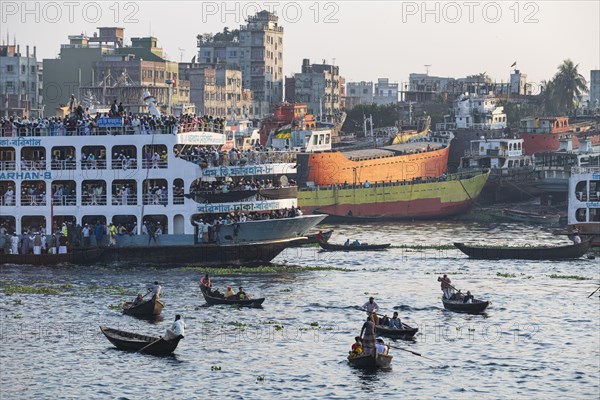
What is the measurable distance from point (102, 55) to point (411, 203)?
64.2m

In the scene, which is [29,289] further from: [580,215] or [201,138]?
[580,215]

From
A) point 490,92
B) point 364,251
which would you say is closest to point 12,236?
point 364,251

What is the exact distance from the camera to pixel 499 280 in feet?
251

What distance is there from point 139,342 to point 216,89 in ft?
448

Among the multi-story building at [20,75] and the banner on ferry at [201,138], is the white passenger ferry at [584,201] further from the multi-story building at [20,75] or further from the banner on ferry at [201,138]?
the multi-story building at [20,75]

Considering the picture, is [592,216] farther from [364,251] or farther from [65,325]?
[65,325]

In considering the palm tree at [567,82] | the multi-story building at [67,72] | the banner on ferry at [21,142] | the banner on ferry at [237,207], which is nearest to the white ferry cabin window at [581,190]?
the banner on ferry at [237,207]

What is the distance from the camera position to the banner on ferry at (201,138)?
254 ft

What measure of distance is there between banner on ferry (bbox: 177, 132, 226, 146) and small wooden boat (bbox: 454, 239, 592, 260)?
58.4ft

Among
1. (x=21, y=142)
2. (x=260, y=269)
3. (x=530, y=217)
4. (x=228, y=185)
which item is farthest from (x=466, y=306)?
(x=530, y=217)

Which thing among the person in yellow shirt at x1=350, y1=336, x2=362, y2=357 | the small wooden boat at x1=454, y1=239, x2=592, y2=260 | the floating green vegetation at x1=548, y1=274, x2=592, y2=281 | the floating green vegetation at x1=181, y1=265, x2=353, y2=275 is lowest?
the person in yellow shirt at x1=350, y1=336, x2=362, y2=357

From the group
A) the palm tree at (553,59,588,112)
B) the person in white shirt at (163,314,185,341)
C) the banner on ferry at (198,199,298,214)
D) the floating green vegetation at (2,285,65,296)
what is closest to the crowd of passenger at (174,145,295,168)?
the banner on ferry at (198,199,298,214)

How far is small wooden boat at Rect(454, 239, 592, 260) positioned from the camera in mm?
84375

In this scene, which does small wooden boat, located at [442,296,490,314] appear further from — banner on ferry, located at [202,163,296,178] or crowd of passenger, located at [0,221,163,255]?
crowd of passenger, located at [0,221,163,255]
